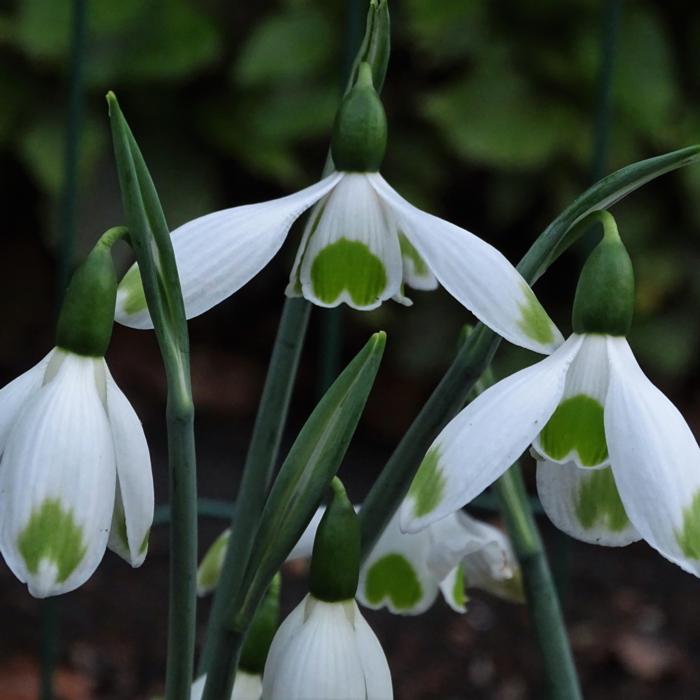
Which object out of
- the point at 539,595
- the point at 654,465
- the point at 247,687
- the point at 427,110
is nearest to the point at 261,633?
the point at 247,687

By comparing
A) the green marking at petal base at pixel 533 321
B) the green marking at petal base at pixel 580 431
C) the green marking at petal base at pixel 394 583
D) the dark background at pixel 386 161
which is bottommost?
the green marking at petal base at pixel 394 583

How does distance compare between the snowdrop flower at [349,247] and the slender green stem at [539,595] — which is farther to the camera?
the slender green stem at [539,595]

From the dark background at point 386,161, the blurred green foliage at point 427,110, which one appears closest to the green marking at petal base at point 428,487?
the dark background at point 386,161

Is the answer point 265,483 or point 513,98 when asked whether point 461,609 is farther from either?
point 513,98

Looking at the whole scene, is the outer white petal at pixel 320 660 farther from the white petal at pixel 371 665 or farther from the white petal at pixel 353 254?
the white petal at pixel 353 254

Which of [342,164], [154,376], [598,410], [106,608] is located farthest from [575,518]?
[154,376]

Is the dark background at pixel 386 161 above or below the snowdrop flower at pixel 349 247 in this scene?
above
